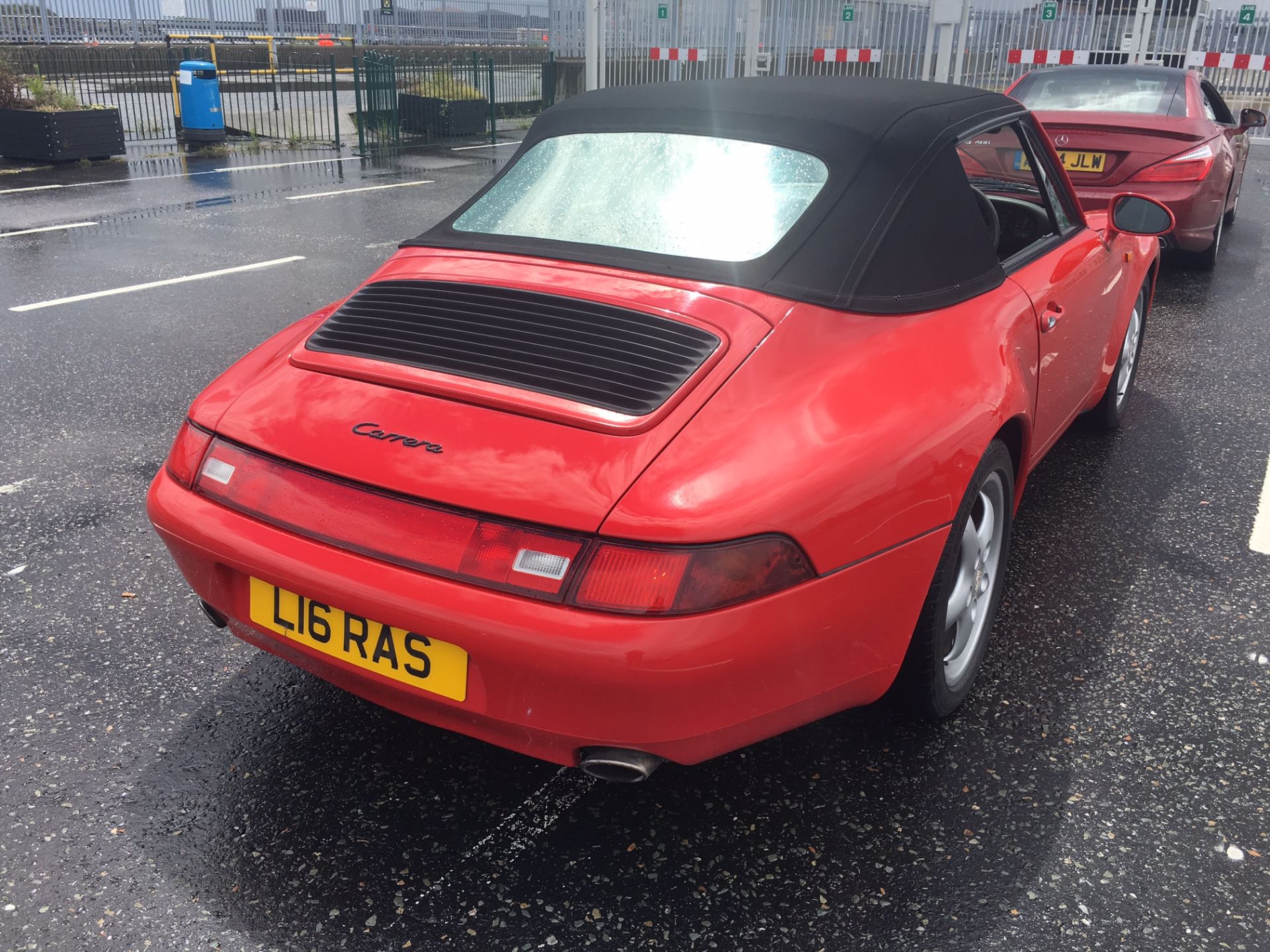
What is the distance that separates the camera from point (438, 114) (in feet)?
52.1

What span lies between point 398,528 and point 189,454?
0.64m

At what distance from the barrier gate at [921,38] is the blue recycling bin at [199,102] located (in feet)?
19.1

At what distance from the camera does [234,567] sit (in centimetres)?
218

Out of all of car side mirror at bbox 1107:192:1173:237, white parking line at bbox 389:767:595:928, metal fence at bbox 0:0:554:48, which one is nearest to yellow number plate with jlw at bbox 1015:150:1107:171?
car side mirror at bbox 1107:192:1173:237

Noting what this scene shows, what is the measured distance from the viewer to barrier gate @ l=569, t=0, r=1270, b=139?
17703mm

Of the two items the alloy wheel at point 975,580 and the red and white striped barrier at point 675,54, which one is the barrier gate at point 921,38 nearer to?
the red and white striped barrier at point 675,54

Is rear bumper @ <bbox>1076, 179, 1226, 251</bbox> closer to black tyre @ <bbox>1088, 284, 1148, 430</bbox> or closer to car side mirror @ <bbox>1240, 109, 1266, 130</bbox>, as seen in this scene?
car side mirror @ <bbox>1240, 109, 1266, 130</bbox>

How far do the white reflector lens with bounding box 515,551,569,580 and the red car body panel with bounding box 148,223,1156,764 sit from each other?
0.18ft

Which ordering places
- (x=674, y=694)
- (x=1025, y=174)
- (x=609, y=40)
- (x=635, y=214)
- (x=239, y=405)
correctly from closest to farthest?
(x=674, y=694) < (x=239, y=405) < (x=635, y=214) < (x=1025, y=174) < (x=609, y=40)

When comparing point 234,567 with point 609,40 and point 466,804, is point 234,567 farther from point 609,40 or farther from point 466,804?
point 609,40

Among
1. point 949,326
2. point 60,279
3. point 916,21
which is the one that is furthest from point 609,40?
point 949,326

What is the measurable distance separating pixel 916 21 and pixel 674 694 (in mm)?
19154

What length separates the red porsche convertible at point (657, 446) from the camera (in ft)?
6.32

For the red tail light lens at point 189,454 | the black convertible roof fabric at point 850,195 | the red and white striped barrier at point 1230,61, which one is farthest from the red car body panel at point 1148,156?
the red and white striped barrier at point 1230,61
